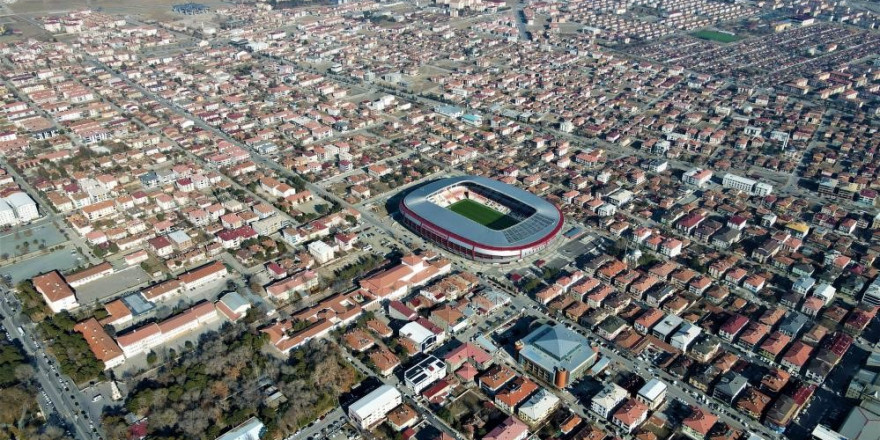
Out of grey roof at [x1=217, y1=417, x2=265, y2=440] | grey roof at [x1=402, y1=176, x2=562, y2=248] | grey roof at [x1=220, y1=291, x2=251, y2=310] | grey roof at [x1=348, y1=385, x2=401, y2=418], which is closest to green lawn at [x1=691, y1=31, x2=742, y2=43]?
grey roof at [x1=402, y1=176, x2=562, y2=248]

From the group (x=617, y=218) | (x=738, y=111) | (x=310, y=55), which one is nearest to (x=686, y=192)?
(x=617, y=218)

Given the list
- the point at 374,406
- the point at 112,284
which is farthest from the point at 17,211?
the point at 374,406

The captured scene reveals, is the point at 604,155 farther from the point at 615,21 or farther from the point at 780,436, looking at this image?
the point at 615,21

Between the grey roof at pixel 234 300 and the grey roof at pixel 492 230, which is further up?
the grey roof at pixel 492 230

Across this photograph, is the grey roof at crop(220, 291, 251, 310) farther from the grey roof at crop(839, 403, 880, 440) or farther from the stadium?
the grey roof at crop(839, 403, 880, 440)

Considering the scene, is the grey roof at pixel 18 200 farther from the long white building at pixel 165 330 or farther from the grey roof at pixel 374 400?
the grey roof at pixel 374 400

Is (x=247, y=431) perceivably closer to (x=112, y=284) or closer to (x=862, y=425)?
(x=112, y=284)

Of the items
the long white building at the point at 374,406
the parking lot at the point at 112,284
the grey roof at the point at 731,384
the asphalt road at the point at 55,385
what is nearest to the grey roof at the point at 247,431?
the long white building at the point at 374,406
